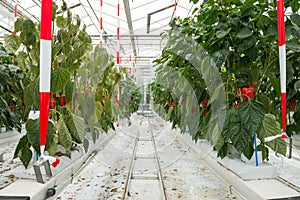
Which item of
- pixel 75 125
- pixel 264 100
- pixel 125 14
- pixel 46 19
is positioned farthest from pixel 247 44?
pixel 125 14

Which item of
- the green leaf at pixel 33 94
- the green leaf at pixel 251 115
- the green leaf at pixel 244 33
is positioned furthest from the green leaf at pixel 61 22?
the green leaf at pixel 251 115

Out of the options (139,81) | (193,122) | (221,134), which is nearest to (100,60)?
(193,122)

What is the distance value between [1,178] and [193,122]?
175 cm

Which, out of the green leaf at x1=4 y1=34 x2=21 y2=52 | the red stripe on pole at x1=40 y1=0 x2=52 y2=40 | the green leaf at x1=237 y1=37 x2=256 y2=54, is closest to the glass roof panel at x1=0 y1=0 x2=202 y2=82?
the green leaf at x1=4 y1=34 x2=21 y2=52

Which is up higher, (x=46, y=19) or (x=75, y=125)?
(x=46, y=19)

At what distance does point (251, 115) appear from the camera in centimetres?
148

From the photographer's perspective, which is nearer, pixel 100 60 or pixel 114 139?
pixel 100 60

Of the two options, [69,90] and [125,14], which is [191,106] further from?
[125,14]

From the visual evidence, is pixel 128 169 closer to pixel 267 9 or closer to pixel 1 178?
pixel 1 178

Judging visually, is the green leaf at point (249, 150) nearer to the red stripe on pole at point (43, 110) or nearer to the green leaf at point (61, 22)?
the red stripe on pole at point (43, 110)

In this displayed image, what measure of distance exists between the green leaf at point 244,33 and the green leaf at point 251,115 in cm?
37

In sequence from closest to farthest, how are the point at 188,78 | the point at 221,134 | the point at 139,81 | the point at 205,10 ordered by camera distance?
the point at 221,134 → the point at 205,10 → the point at 188,78 → the point at 139,81

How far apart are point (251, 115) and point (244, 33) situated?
470 mm

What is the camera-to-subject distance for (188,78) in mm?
2506
